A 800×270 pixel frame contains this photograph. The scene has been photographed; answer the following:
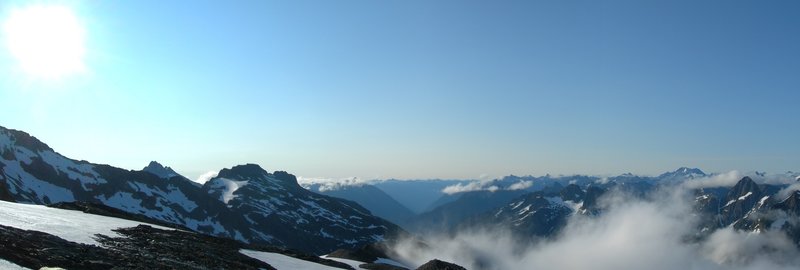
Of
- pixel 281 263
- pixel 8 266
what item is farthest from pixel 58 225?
pixel 8 266

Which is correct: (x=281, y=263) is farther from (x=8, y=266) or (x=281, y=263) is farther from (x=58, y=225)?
(x=8, y=266)

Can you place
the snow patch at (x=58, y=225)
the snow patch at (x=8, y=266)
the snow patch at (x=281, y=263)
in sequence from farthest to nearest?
the snow patch at (x=281, y=263) → the snow patch at (x=58, y=225) → the snow patch at (x=8, y=266)

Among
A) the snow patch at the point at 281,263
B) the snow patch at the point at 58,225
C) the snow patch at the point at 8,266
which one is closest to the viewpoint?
the snow patch at the point at 8,266

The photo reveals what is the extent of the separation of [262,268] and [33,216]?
19328 millimetres

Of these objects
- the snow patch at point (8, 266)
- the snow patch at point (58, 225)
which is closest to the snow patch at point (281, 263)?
the snow patch at point (58, 225)

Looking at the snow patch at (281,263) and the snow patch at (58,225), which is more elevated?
the snow patch at (58,225)

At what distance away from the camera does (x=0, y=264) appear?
25094mm

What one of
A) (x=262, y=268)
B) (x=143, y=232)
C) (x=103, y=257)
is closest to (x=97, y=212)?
(x=143, y=232)

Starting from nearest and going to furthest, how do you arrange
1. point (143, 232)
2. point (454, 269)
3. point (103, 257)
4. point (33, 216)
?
point (103, 257) < point (33, 216) < point (143, 232) < point (454, 269)

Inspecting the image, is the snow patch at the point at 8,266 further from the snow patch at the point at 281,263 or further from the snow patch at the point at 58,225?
the snow patch at the point at 281,263

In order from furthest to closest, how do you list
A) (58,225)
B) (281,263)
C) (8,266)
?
(281,263) → (58,225) → (8,266)

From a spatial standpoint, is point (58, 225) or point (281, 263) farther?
point (281, 263)

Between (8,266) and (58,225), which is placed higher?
(58,225)

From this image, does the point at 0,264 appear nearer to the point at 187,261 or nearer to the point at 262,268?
the point at 187,261
